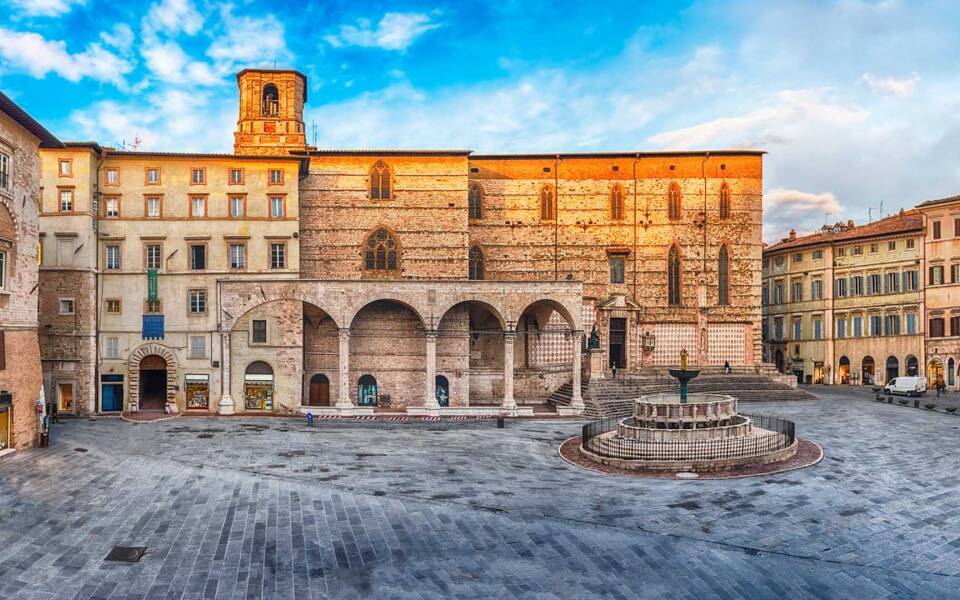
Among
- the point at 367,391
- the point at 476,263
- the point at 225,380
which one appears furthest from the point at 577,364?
the point at 225,380

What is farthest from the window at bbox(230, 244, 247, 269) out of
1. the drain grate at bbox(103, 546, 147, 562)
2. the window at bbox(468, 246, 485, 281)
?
the drain grate at bbox(103, 546, 147, 562)

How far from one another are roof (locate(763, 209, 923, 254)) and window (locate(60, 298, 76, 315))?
2009 inches

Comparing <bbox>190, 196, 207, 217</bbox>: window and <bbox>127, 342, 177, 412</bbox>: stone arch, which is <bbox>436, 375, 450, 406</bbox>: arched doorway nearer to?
<bbox>127, 342, 177, 412</bbox>: stone arch

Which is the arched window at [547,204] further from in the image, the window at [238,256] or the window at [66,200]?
the window at [66,200]

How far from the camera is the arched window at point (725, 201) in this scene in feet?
141

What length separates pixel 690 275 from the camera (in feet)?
141

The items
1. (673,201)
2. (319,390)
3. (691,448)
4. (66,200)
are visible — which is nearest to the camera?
(691,448)

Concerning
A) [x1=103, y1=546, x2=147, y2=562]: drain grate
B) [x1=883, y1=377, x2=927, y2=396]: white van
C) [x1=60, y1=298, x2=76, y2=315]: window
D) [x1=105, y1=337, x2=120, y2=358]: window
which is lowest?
[x1=103, y1=546, x2=147, y2=562]: drain grate

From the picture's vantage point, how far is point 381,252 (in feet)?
130

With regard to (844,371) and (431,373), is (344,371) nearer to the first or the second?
(431,373)

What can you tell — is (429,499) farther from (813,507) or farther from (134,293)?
(134,293)

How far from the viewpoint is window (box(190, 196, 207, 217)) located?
35750mm

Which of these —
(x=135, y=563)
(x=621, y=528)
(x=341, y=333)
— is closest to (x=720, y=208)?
(x=341, y=333)

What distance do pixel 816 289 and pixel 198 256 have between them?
4571 centimetres
